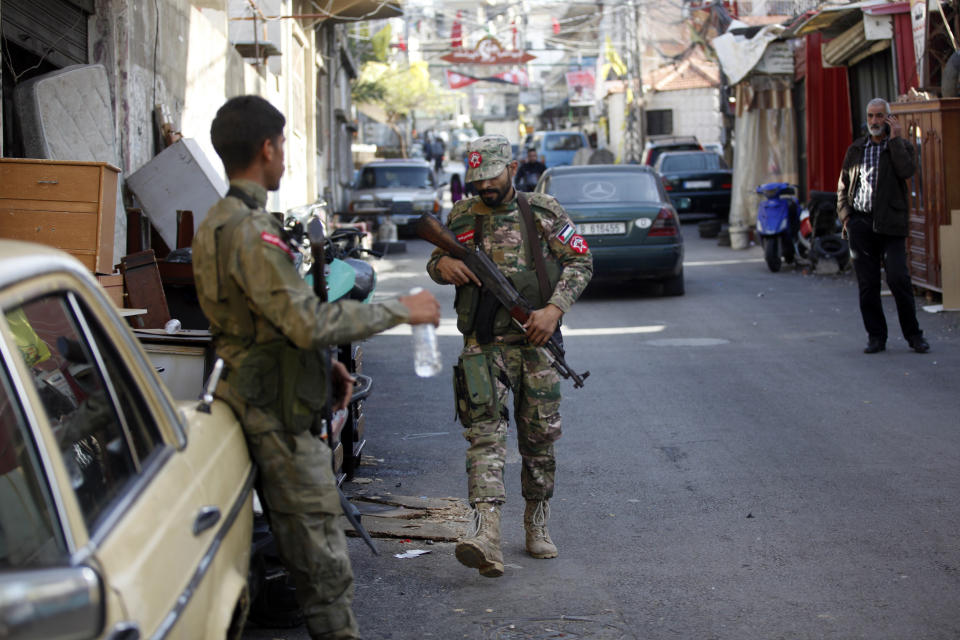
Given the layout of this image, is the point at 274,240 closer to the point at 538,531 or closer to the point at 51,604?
the point at 51,604

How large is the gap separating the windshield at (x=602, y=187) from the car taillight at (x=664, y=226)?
44 cm

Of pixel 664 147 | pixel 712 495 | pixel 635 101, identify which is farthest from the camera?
pixel 635 101

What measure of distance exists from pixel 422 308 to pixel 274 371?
0.44 m

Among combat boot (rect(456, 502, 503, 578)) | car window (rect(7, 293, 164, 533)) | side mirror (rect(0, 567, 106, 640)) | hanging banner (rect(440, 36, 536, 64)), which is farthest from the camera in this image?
hanging banner (rect(440, 36, 536, 64))

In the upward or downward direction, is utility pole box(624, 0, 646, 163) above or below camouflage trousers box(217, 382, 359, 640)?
above

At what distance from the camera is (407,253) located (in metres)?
23.3

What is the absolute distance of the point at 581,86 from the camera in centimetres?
5822

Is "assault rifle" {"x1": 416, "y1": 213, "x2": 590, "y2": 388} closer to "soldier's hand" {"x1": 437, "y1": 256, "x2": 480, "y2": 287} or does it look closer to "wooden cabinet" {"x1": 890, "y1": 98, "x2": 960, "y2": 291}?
"soldier's hand" {"x1": 437, "y1": 256, "x2": 480, "y2": 287}

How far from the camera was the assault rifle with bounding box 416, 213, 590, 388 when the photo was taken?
4.81 m

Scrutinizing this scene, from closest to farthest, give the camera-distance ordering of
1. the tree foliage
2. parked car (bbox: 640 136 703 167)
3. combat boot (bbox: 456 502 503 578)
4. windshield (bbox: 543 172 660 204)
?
1. combat boot (bbox: 456 502 503 578)
2. windshield (bbox: 543 172 660 204)
3. parked car (bbox: 640 136 703 167)
4. the tree foliage

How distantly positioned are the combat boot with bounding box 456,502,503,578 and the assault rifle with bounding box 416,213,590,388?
30.1 inches

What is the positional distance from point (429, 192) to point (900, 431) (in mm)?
20165

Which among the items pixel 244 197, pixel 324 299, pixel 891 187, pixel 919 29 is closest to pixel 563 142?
pixel 919 29

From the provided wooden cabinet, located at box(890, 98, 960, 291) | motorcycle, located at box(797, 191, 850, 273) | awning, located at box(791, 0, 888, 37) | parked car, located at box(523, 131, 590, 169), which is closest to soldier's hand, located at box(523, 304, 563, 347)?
wooden cabinet, located at box(890, 98, 960, 291)
